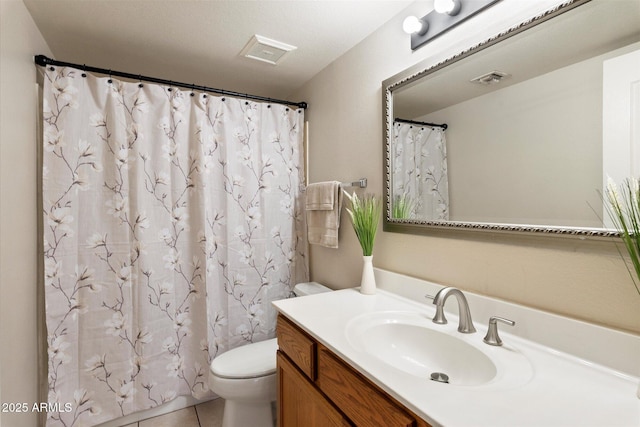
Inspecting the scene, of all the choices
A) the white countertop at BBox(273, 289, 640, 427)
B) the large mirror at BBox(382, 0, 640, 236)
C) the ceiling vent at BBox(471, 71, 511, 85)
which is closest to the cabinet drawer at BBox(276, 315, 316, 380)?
the white countertop at BBox(273, 289, 640, 427)

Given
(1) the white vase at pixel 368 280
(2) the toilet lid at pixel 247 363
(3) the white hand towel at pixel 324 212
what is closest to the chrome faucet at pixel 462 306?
(1) the white vase at pixel 368 280

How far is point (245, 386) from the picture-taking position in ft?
5.04

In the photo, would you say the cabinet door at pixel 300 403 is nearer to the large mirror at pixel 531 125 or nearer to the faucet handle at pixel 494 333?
the faucet handle at pixel 494 333

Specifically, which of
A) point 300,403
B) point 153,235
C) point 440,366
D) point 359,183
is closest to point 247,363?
point 300,403

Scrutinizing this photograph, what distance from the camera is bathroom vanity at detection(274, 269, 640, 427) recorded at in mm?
658

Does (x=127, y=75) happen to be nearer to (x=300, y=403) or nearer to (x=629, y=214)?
(x=300, y=403)

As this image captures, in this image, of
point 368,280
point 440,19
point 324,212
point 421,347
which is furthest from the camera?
point 324,212

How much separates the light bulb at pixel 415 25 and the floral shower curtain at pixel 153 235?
1.12 meters

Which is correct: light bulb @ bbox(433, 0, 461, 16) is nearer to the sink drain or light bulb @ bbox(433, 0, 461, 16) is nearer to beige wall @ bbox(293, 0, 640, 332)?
beige wall @ bbox(293, 0, 640, 332)

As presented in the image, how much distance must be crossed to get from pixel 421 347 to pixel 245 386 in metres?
0.94

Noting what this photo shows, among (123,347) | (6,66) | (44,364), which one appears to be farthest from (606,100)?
(44,364)

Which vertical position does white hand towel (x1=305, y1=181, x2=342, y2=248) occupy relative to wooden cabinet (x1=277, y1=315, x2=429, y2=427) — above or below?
above

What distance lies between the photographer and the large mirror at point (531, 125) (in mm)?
817

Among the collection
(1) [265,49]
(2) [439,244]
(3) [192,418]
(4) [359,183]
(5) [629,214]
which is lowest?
(3) [192,418]
